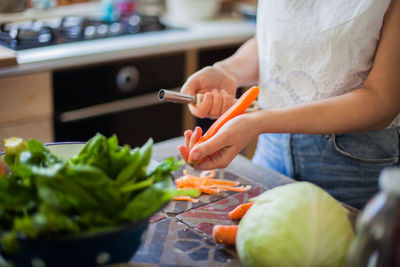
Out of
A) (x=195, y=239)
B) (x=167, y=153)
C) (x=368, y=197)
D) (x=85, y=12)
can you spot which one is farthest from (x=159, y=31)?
(x=195, y=239)

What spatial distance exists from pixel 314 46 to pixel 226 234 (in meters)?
0.57

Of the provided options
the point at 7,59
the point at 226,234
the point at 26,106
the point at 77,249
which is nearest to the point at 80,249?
the point at 77,249

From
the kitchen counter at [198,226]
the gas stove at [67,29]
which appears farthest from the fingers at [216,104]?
the gas stove at [67,29]

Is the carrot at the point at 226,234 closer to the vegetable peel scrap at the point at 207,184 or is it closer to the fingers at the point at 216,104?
the vegetable peel scrap at the point at 207,184

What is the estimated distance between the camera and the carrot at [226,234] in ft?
2.76

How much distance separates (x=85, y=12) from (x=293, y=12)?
164cm

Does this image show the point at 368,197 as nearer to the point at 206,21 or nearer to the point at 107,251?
the point at 107,251

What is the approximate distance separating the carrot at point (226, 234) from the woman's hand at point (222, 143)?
13cm

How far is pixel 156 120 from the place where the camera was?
2.28m

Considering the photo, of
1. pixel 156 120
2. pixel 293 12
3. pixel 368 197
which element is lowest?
pixel 156 120

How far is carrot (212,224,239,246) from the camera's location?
2.76 feet

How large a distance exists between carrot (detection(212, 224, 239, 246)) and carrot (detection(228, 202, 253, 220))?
84 mm

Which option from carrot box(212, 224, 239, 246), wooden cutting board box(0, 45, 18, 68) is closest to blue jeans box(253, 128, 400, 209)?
carrot box(212, 224, 239, 246)

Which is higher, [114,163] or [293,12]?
[293,12]
